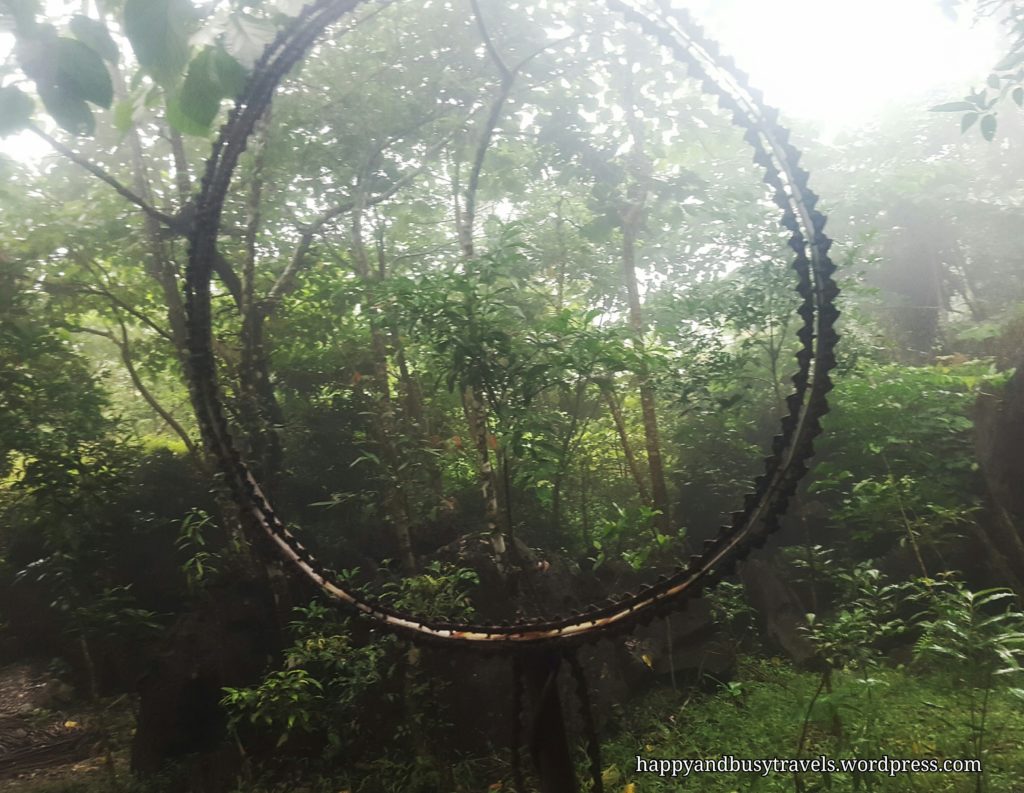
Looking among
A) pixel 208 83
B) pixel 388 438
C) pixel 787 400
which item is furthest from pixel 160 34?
pixel 388 438

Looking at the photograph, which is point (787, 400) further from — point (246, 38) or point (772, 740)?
point (772, 740)

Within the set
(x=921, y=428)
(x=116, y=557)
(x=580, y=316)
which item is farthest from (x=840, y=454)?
(x=116, y=557)

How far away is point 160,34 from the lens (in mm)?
866

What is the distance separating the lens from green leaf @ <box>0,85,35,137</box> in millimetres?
928

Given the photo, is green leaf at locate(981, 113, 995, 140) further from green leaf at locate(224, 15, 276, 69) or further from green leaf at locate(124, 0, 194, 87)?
green leaf at locate(124, 0, 194, 87)

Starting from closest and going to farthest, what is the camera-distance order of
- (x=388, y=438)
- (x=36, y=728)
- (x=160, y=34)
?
(x=160, y=34) < (x=388, y=438) < (x=36, y=728)

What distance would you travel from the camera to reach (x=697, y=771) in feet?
7.83

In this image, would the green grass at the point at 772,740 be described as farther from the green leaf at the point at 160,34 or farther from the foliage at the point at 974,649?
the green leaf at the point at 160,34

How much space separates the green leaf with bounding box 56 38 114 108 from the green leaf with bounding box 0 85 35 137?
12cm

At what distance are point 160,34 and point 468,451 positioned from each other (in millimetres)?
3450

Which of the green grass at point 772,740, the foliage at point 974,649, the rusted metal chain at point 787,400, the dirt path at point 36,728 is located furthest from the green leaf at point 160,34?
the dirt path at point 36,728

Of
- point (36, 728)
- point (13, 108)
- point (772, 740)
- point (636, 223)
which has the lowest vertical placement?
point (36, 728)

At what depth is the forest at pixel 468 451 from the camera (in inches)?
92.0

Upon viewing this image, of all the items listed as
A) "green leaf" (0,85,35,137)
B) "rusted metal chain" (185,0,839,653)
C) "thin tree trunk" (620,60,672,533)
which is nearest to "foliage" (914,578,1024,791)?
"rusted metal chain" (185,0,839,653)
